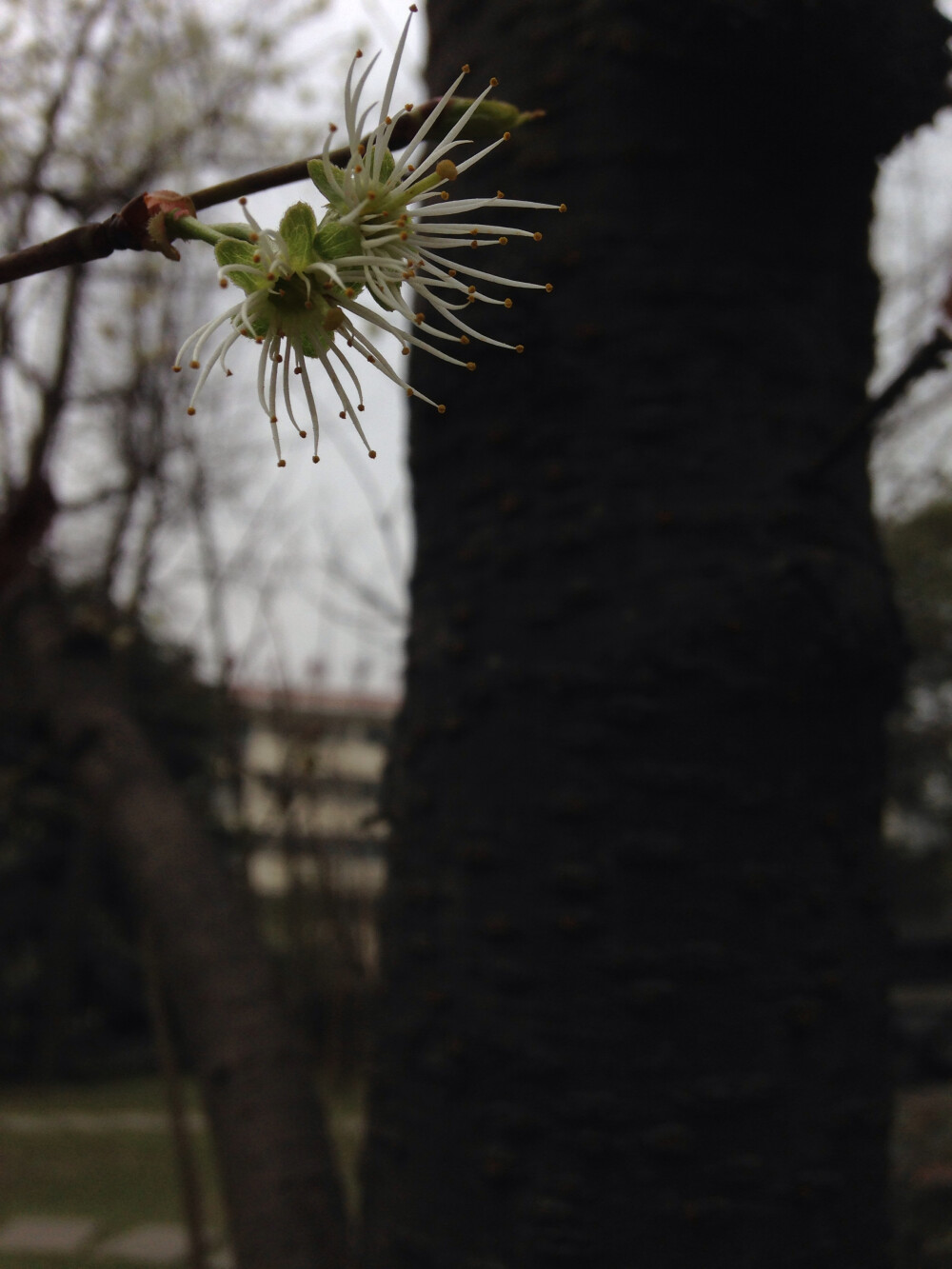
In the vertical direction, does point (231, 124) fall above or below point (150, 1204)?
above

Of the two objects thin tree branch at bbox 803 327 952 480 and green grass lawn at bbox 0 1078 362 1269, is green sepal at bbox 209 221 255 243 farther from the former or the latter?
green grass lawn at bbox 0 1078 362 1269

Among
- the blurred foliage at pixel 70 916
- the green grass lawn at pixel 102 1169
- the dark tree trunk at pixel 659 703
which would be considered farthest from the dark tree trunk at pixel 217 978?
the blurred foliage at pixel 70 916

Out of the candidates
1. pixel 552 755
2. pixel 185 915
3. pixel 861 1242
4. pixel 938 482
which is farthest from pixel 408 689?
pixel 938 482

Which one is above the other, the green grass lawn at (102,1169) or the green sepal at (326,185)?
the green sepal at (326,185)

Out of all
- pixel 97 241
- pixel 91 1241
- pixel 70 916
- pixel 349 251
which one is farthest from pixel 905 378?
pixel 70 916

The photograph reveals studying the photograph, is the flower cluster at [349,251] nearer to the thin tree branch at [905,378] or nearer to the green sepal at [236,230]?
the green sepal at [236,230]

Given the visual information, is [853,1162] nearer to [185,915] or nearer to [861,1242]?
[861,1242]

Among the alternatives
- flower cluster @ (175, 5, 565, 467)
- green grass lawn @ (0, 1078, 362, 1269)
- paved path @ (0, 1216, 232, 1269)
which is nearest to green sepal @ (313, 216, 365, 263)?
flower cluster @ (175, 5, 565, 467)
